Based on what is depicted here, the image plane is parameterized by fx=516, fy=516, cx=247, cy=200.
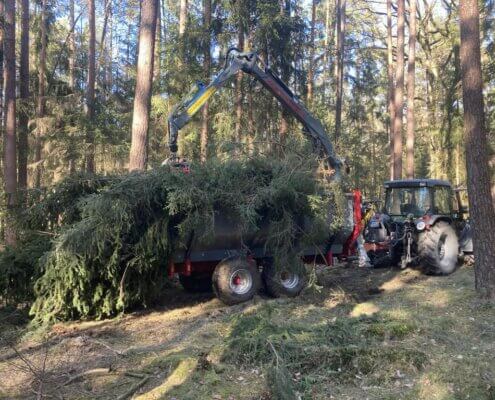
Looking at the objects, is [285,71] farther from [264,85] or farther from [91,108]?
[91,108]

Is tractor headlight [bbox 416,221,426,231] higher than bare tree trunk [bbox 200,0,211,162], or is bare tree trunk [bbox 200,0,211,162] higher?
bare tree trunk [bbox 200,0,211,162]

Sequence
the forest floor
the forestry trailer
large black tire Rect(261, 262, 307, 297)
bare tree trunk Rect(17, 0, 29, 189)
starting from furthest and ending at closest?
1. bare tree trunk Rect(17, 0, 29, 189)
2. large black tire Rect(261, 262, 307, 297)
3. the forestry trailer
4. the forest floor

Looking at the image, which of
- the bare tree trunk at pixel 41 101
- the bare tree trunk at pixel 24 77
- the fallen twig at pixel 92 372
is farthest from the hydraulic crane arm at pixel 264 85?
the bare tree trunk at pixel 41 101

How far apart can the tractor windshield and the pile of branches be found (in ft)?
11.7

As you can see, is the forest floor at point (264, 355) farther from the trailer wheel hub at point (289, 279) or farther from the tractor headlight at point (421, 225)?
the tractor headlight at point (421, 225)

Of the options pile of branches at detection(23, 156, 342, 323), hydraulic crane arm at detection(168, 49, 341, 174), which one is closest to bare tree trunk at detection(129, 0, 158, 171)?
hydraulic crane arm at detection(168, 49, 341, 174)

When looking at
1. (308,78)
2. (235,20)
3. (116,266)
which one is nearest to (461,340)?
(116,266)

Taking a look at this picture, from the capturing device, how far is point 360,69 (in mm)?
34875

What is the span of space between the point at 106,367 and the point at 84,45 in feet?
90.6

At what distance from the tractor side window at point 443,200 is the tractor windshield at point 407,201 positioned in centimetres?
22

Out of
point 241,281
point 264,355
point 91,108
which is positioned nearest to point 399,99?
point 91,108

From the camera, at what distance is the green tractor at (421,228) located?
37.4ft

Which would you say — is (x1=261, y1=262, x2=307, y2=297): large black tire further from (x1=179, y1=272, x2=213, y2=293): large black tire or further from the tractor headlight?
the tractor headlight

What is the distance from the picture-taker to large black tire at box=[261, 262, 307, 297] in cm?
948
